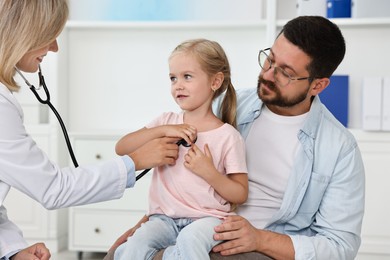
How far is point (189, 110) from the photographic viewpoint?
192cm

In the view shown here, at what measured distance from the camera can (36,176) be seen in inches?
62.7

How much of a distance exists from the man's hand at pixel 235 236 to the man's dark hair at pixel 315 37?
1.81 ft

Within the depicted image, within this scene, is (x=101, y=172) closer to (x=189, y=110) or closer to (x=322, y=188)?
(x=189, y=110)

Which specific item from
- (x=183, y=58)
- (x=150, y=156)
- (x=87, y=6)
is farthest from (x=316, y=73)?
(x=87, y=6)

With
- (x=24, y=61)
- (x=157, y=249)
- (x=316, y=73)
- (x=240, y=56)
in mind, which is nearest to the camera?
(x=24, y=61)

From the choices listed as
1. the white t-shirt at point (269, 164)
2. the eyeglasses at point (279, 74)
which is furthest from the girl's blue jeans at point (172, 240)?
the eyeglasses at point (279, 74)

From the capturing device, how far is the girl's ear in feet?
6.30

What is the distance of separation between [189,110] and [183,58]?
0.51ft

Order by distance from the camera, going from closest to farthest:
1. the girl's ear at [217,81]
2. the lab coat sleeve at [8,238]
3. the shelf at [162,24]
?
the lab coat sleeve at [8,238] < the girl's ear at [217,81] < the shelf at [162,24]

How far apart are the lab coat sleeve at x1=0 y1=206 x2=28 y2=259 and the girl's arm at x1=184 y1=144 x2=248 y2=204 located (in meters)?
0.47

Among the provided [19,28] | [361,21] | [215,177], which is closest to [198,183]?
[215,177]

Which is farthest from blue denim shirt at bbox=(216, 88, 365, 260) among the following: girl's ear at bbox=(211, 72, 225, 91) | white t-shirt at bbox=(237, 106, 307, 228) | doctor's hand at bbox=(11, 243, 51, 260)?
doctor's hand at bbox=(11, 243, 51, 260)

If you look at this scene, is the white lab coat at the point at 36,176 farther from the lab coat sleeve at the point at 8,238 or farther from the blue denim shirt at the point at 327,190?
the blue denim shirt at the point at 327,190

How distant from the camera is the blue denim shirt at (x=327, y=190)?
1.92 metres
